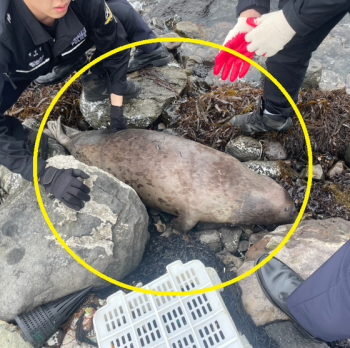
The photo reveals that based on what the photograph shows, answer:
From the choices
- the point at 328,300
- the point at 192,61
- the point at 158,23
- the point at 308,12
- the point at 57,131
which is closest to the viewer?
the point at 328,300

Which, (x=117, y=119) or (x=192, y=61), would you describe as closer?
(x=117, y=119)

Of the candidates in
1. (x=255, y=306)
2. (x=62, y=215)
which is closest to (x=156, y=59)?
(x=62, y=215)

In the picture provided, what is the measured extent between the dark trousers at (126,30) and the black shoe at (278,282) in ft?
9.06

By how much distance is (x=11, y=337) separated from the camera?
2.02 metres

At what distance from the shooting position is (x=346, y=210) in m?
2.91

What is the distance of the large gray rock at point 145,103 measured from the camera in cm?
349

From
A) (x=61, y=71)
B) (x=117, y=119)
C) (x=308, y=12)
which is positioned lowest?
(x=117, y=119)

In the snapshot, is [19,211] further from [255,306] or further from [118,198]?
[255,306]

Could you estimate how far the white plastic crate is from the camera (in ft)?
6.24

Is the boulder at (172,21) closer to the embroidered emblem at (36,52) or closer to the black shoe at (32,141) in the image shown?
the black shoe at (32,141)

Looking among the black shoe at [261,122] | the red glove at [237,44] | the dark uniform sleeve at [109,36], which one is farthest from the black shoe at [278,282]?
the dark uniform sleeve at [109,36]

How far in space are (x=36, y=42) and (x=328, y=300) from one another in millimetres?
2757

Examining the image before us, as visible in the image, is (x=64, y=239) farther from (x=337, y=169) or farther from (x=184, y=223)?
(x=337, y=169)

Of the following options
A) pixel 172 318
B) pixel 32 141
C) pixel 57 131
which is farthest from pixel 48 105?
pixel 172 318
